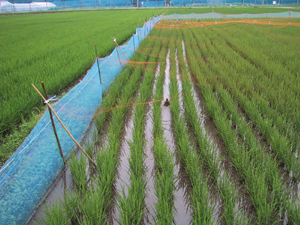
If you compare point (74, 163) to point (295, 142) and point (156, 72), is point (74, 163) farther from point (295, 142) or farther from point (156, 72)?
point (156, 72)

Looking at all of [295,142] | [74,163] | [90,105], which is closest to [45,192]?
[74,163]

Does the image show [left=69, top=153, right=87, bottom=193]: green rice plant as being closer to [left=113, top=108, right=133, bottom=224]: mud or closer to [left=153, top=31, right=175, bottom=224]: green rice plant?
[left=113, top=108, right=133, bottom=224]: mud

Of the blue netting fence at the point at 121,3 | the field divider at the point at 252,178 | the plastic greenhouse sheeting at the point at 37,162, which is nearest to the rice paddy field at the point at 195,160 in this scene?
the field divider at the point at 252,178

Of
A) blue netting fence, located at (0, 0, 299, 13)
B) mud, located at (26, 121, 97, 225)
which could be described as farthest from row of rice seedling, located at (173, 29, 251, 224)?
blue netting fence, located at (0, 0, 299, 13)

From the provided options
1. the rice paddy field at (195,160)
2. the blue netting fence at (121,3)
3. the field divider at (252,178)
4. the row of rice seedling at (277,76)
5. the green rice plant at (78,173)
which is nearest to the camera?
the field divider at (252,178)

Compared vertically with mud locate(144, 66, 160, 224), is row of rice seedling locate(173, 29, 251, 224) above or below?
above

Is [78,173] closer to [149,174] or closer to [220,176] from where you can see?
[149,174]

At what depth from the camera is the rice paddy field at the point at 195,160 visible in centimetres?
175

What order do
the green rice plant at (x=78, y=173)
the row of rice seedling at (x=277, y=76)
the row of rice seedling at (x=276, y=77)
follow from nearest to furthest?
the green rice plant at (x=78, y=173)
the row of rice seedling at (x=276, y=77)
the row of rice seedling at (x=277, y=76)

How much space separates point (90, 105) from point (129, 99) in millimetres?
664

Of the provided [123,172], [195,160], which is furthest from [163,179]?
[123,172]

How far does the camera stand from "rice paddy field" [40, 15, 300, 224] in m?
1.75

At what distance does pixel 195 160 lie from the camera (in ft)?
7.34

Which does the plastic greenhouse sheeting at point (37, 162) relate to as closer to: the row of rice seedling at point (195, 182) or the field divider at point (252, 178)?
the row of rice seedling at point (195, 182)
